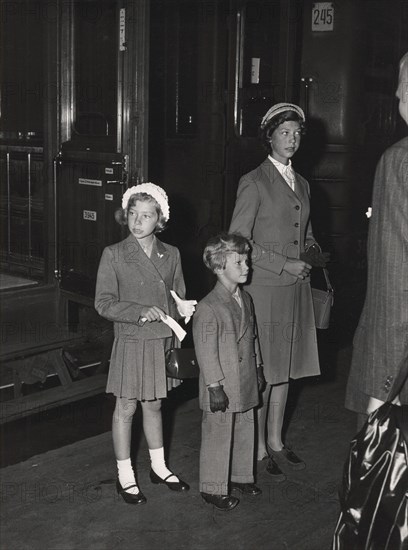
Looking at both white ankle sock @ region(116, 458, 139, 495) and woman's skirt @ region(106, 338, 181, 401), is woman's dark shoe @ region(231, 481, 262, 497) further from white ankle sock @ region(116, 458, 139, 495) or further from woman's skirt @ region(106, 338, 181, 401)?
woman's skirt @ region(106, 338, 181, 401)

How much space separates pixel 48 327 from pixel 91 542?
2.24 m

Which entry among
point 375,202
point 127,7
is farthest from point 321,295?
point 127,7

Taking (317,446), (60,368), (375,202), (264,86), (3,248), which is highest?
(264,86)

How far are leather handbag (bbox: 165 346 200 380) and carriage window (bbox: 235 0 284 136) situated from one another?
231 centimetres

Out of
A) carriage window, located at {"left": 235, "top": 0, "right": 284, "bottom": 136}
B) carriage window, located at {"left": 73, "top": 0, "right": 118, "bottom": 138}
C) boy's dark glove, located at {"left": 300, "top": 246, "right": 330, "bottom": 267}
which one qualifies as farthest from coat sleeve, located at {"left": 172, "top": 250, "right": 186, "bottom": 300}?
carriage window, located at {"left": 235, "top": 0, "right": 284, "bottom": 136}

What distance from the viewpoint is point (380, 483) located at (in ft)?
7.31

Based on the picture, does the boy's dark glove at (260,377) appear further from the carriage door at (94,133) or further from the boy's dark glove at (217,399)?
the carriage door at (94,133)

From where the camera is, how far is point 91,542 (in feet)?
9.82

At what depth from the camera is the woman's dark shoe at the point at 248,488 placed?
3.44 m

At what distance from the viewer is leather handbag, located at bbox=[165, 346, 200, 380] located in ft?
10.8

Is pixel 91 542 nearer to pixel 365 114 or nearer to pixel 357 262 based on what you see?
pixel 357 262

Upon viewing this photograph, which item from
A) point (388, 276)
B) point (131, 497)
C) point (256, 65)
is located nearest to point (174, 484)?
point (131, 497)

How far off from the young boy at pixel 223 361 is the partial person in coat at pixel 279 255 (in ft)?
0.86

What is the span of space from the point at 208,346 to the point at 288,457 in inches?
39.9
